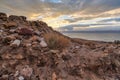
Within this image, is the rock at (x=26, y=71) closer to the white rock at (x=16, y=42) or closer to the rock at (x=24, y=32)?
the white rock at (x=16, y=42)

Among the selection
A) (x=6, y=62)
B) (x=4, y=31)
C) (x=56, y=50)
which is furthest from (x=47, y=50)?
(x=4, y=31)

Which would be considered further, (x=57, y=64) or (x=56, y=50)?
(x=56, y=50)

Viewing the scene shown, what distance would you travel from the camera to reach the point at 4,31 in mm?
10805

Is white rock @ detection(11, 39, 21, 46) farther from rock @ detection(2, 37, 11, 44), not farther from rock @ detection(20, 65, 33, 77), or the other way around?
rock @ detection(20, 65, 33, 77)

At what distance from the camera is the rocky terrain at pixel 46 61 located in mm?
8414

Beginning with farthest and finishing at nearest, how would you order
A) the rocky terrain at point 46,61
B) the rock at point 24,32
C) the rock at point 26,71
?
1. the rock at point 24,32
2. the rocky terrain at point 46,61
3. the rock at point 26,71

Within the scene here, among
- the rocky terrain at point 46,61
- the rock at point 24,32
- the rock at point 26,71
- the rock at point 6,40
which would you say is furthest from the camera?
the rock at point 24,32

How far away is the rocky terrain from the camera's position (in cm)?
841

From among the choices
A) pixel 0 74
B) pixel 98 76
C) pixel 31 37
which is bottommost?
pixel 98 76

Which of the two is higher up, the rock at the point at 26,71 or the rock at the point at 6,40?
the rock at the point at 6,40

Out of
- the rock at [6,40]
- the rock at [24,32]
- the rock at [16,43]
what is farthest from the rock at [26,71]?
the rock at [24,32]

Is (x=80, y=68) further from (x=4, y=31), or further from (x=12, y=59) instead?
(x=4, y=31)

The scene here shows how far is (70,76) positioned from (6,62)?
100 inches

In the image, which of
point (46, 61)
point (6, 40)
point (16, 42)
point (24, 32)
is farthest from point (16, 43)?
point (46, 61)
